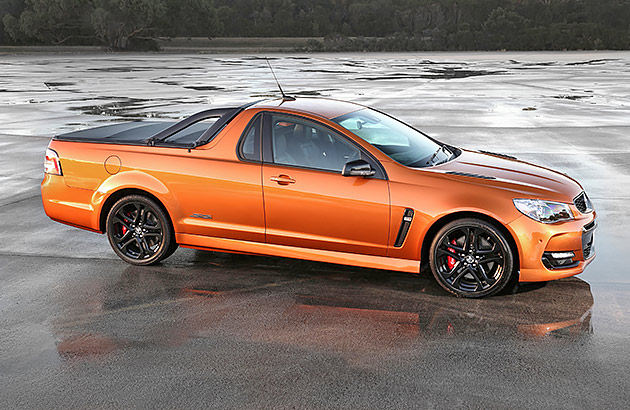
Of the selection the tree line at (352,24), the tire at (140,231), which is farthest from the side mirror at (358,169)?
the tree line at (352,24)

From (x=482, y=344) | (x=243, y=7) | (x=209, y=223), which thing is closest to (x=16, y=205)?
(x=209, y=223)

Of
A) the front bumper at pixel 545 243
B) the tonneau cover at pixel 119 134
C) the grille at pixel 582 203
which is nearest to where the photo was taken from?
the front bumper at pixel 545 243

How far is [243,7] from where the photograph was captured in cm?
14288

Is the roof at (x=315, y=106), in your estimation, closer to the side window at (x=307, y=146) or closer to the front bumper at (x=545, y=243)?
the side window at (x=307, y=146)

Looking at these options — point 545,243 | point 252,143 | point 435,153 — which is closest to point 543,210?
point 545,243

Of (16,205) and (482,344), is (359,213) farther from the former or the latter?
(16,205)

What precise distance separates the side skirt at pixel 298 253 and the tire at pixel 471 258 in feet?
0.74

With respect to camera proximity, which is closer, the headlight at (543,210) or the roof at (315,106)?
the headlight at (543,210)

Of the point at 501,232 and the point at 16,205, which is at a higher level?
the point at 501,232

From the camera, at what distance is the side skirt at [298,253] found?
5.89 meters

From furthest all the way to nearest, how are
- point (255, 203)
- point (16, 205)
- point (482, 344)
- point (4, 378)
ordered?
point (16, 205) → point (255, 203) → point (482, 344) → point (4, 378)

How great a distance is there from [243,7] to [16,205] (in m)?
140

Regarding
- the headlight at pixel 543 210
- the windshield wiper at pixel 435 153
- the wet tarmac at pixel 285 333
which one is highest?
the windshield wiper at pixel 435 153

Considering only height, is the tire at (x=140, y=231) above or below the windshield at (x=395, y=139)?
below
